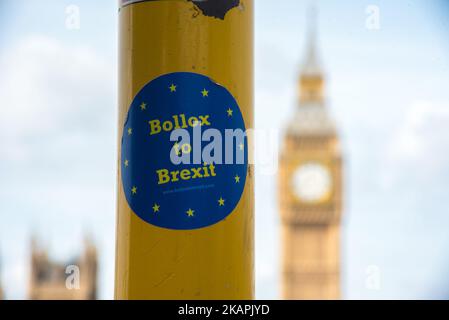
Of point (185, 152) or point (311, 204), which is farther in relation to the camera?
point (311, 204)

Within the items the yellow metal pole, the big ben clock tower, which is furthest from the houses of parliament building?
the yellow metal pole

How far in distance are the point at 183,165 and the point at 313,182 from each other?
250 feet

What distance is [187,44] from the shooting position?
3.76 meters

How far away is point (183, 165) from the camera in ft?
12.2

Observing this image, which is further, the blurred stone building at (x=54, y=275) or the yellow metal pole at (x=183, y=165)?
the blurred stone building at (x=54, y=275)

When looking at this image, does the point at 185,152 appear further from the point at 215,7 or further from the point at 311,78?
the point at 311,78

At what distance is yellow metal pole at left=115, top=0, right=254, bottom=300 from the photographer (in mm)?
3732

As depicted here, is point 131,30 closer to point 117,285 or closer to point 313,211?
point 117,285

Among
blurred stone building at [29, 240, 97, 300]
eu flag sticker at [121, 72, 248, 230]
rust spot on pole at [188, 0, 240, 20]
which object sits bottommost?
blurred stone building at [29, 240, 97, 300]

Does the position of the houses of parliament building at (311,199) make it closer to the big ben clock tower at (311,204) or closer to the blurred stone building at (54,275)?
the big ben clock tower at (311,204)

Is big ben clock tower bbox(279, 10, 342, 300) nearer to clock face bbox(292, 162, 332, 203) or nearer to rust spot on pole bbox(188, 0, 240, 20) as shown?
clock face bbox(292, 162, 332, 203)

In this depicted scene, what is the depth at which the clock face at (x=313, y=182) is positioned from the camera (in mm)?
77312

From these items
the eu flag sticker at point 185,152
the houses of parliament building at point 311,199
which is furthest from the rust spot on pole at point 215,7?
the houses of parliament building at point 311,199

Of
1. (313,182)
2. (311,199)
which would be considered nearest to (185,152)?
(311,199)
